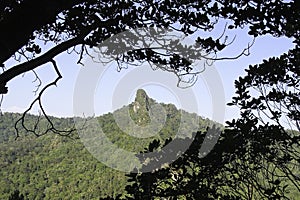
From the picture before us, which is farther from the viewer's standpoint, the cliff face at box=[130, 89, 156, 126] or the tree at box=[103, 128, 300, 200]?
the cliff face at box=[130, 89, 156, 126]

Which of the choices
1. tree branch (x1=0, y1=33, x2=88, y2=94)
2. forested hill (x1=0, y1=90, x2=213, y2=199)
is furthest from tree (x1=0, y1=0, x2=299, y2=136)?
forested hill (x1=0, y1=90, x2=213, y2=199)

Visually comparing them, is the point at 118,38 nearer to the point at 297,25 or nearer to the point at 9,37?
the point at 9,37

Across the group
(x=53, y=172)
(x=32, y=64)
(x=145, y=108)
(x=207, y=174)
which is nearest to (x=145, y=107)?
(x=145, y=108)

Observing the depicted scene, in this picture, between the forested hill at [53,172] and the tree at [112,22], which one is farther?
the forested hill at [53,172]

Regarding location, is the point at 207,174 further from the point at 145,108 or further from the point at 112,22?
the point at 145,108

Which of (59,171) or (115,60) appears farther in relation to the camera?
(59,171)

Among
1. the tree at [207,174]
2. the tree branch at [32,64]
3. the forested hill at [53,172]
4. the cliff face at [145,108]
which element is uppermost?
the forested hill at [53,172]

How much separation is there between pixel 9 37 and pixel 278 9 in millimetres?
1808

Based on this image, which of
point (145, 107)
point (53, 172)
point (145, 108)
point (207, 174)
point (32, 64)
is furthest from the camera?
point (53, 172)

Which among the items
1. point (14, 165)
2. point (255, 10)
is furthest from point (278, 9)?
point (14, 165)

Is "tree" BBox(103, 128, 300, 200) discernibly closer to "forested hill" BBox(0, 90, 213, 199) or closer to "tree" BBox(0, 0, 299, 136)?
"tree" BBox(0, 0, 299, 136)

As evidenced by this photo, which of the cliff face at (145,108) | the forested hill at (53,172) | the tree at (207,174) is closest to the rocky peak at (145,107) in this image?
the cliff face at (145,108)

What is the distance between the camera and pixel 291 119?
277 cm

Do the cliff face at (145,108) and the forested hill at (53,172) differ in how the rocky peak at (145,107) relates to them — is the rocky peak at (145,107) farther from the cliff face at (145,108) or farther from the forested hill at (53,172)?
the forested hill at (53,172)
